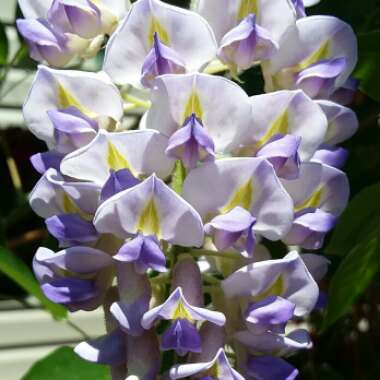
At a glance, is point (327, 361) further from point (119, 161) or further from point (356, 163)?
point (119, 161)

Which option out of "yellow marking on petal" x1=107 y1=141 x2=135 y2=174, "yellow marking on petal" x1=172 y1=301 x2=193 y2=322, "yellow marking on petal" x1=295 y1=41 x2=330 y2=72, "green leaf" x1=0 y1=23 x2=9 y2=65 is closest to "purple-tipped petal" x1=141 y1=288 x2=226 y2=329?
"yellow marking on petal" x1=172 y1=301 x2=193 y2=322

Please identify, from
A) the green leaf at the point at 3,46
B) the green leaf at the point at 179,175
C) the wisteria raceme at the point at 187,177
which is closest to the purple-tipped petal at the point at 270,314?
the wisteria raceme at the point at 187,177

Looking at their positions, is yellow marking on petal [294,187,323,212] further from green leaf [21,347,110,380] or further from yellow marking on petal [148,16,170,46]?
green leaf [21,347,110,380]

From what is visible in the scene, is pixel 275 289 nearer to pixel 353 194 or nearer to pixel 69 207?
pixel 69 207

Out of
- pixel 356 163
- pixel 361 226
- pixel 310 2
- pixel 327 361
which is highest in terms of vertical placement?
pixel 310 2

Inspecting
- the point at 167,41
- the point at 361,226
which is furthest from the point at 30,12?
the point at 361,226

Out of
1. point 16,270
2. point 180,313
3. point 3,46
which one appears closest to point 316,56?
point 180,313

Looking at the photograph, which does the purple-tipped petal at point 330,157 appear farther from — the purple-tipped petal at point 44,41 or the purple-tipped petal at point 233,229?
the purple-tipped petal at point 44,41
